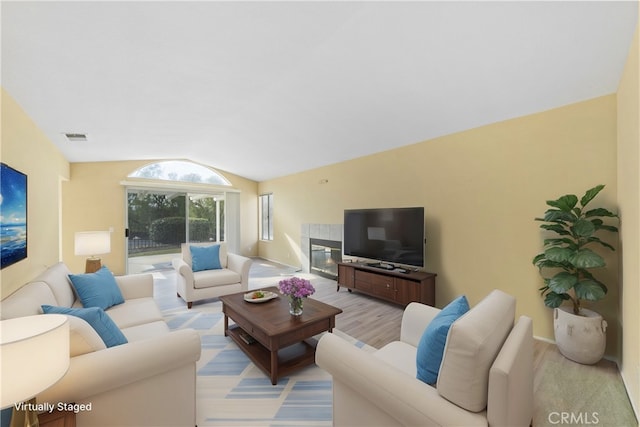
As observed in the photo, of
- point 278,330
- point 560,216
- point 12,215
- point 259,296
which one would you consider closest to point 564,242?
point 560,216

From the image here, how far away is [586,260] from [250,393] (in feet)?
9.51

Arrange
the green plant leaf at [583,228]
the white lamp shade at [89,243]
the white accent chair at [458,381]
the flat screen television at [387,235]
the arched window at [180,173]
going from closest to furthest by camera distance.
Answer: the white accent chair at [458,381]
the green plant leaf at [583,228]
the white lamp shade at [89,243]
the flat screen television at [387,235]
the arched window at [180,173]

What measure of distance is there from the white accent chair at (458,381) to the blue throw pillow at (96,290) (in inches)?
87.3

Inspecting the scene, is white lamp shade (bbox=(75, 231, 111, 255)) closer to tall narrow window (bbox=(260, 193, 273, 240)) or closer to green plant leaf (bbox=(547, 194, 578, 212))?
tall narrow window (bbox=(260, 193, 273, 240))

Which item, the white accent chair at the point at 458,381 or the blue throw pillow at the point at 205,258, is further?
the blue throw pillow at the point at 205,258

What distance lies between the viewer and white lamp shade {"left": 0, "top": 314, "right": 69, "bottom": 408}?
0.86 m

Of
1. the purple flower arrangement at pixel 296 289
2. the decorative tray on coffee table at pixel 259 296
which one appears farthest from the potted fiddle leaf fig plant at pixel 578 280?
the decorative tray on coffee table at pixel 259 296

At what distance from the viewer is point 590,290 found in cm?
215

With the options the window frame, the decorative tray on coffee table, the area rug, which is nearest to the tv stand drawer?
the area rug

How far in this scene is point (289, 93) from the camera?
121 inches

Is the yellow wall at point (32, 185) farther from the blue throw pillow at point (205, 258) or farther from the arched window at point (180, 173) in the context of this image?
the arched window at point (180, 173)

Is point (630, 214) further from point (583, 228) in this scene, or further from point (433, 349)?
point (433, 349)

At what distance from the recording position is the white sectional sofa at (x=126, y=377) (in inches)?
48.5

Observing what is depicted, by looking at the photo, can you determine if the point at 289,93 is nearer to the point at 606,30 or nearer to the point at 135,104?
the point at 135,104
